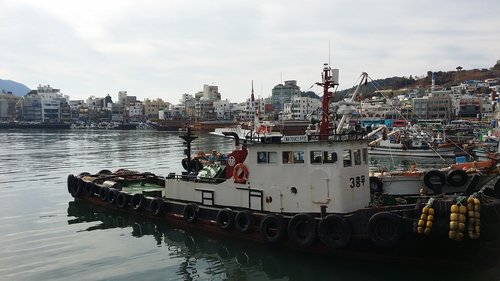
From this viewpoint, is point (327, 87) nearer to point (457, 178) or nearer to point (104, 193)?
point (457, 178)

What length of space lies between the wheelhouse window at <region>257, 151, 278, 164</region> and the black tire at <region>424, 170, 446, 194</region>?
7452 mm

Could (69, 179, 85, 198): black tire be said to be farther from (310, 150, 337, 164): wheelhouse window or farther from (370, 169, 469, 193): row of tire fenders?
(370, 169, 469, 193): row of tire fenders

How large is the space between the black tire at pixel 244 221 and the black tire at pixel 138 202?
18.8 feet

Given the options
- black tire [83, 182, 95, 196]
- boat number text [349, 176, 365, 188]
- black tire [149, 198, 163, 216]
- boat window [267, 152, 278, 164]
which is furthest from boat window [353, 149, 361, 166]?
black tire [83, 182, 95, 196]

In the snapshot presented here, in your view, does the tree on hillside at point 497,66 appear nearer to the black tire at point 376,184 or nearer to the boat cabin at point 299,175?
the black tire at point 376,184

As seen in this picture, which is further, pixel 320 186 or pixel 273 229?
pixel 273 229

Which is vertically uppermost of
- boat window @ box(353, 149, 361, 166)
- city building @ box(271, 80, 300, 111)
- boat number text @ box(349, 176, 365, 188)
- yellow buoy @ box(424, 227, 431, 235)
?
city building @ box(271, 80, 300, 111)

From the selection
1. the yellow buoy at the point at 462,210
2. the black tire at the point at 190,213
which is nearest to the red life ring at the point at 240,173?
the black tire at the point at 190,213

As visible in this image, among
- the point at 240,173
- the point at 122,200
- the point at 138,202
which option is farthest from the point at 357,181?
the point at 122,200

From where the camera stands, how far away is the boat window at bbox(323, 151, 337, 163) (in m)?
13.3

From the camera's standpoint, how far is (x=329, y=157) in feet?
43.9

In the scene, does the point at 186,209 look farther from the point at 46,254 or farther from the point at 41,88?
the point at 41,88

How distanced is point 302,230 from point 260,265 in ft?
5.74

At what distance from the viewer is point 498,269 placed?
12.2m
